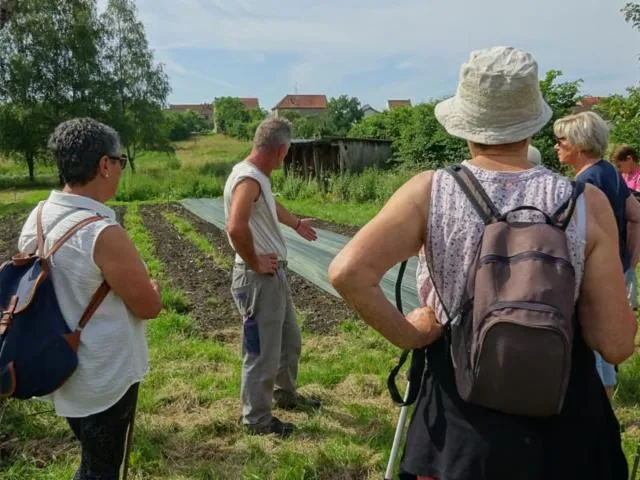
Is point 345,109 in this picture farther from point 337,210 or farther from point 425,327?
point 425,327

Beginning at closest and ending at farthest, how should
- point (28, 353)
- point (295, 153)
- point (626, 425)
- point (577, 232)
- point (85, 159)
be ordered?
point (577, 232) < point (28, 353) < point (85, 159) < point (626, 425) < point (295, 153)

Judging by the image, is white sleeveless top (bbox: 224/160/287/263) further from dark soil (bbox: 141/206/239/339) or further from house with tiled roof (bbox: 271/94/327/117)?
house with tiled roof (bbox: 271/94/327/117)

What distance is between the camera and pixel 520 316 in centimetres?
138

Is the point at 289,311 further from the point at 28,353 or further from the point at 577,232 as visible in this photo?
the point at 577,232

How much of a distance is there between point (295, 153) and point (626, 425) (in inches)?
870

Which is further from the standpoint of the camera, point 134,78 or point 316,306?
point 134,78

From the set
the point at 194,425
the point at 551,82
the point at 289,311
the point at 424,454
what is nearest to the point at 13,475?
the point at 194,425

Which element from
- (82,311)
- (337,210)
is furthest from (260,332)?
(337,210)

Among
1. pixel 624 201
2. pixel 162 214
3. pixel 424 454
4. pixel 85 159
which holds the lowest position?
pixel 162 214

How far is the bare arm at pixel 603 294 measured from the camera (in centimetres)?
154

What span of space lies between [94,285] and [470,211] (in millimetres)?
1425

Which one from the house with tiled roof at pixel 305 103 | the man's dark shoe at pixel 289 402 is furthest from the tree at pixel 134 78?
the house with tiled roof at pixel 305 103

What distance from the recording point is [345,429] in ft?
12.7

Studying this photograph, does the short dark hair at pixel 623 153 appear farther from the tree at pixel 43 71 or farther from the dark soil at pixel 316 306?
the tree at pixel 43 71
